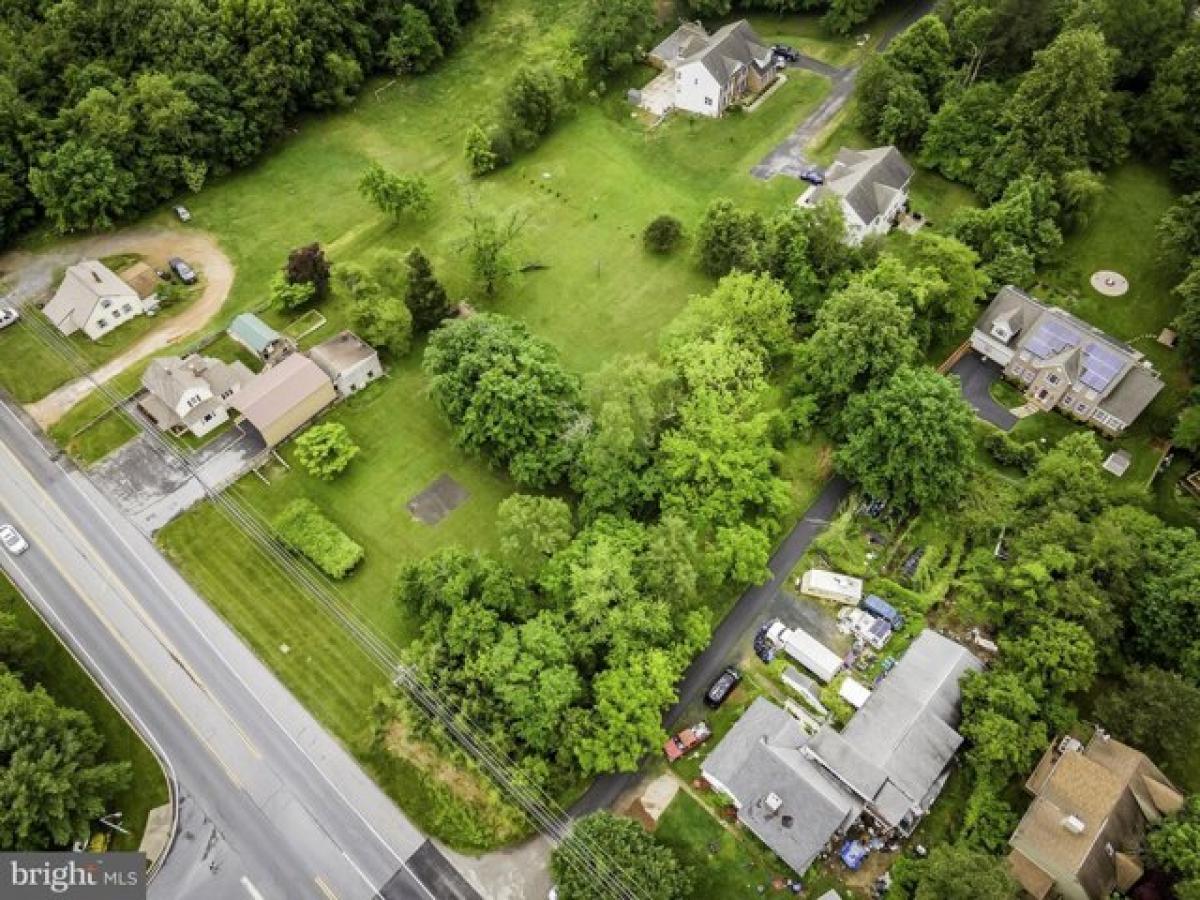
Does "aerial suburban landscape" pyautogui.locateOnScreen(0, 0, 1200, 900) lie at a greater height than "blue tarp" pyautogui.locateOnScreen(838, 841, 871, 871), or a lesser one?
greater

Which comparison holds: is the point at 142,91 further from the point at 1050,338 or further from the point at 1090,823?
the point at 1090,823

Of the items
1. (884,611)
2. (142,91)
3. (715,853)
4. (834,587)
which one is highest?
(142,91)

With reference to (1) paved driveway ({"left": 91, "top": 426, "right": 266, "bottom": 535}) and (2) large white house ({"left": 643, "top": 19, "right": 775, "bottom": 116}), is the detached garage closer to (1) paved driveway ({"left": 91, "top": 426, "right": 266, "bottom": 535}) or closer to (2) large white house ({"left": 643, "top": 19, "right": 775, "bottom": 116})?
(1) paved driveway ({"left": 91, "top": 426, "right": 266, "bottom": 535})

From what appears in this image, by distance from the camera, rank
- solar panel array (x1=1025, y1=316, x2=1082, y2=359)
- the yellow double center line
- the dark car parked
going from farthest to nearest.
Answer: the dark car parked < solar panel array (x1=1025, y1=316, x2=1082, y2=359) < the yellow double center line

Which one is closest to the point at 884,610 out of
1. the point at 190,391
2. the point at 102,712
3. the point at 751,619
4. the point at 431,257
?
the point at 751,619

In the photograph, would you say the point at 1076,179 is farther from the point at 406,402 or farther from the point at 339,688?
the point at 339,688

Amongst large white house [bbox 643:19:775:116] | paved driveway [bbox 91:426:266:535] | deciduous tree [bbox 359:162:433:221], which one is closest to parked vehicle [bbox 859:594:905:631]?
paved driveway [bbox 91:426:266:535]
